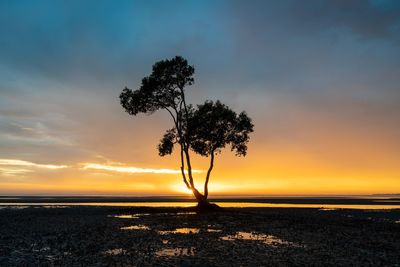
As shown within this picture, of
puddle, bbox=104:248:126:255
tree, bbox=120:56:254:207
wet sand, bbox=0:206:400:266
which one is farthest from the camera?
tree, bbox=120:56:254:207

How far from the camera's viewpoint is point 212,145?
7038cm

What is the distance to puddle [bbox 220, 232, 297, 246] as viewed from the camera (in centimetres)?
2766

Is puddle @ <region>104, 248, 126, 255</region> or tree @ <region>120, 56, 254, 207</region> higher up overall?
tree @ <region>120, 56, 254, 207</region>

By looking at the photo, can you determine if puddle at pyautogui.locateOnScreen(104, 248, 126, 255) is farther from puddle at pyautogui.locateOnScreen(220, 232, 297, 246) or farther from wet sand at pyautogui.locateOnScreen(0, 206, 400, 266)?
puddle at pyautogui.locateOnScreen(220, 232, 297, 246)

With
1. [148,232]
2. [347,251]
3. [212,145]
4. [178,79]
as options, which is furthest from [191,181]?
[347,251]

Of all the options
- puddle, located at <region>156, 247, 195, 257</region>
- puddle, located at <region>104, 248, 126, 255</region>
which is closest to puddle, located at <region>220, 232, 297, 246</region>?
puddle, located at <region>156, 247, 195, 257</region>

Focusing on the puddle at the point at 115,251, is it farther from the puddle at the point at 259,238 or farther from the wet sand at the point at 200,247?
the puddle at the point at 259,238

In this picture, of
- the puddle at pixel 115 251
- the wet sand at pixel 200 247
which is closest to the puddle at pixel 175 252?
the wet sand at pixel 200 247

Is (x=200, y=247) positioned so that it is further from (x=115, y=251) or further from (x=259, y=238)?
(x=259, y=238)

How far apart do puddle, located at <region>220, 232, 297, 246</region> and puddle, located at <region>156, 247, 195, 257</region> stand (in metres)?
5.86

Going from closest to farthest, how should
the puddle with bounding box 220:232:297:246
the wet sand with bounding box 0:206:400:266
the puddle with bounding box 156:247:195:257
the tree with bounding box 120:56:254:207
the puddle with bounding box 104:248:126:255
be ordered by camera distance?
the wet sand with bounding box 0:206:400:266 < the puddle with bounding box 156:247:195:257 < the puddle with bounding box 104:248:126:255 < the puddle with bounding box 220:232:297:246 < the tree with bounding box 120:56:254:207

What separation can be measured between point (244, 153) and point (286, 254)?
157 feet

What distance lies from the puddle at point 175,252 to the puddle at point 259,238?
5864 mm

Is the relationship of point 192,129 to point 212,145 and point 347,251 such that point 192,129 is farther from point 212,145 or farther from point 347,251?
point 347,251
